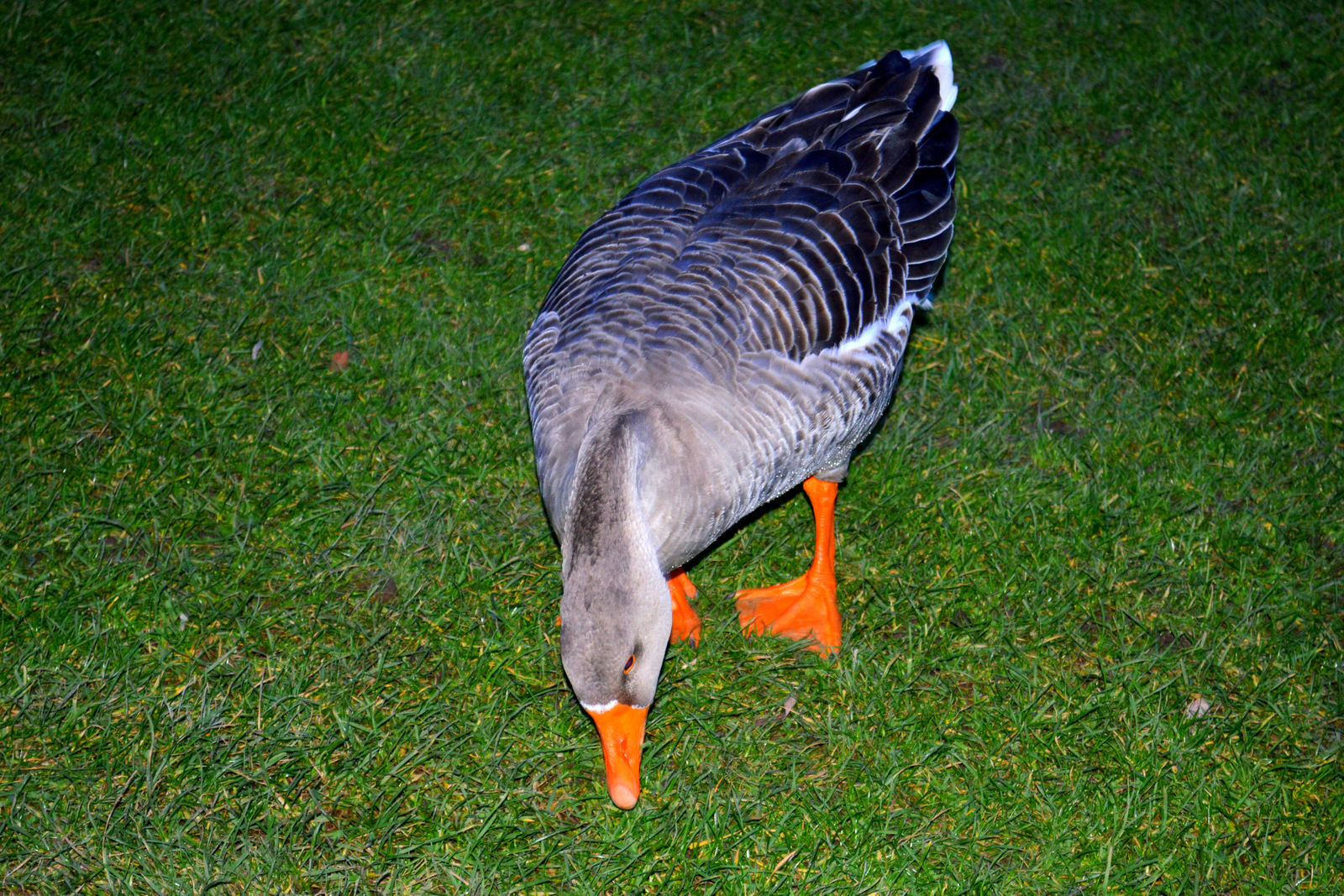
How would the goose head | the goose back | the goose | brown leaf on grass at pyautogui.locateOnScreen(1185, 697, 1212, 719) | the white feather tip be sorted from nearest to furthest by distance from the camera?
the goose head < the goose < the goose back < brown leaf on grass at pyautogui.locateOnScreen(1185, 697, 1212, 719) < the white feather tip

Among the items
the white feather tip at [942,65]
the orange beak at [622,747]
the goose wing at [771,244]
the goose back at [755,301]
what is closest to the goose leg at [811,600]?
the goose back at [755,301]

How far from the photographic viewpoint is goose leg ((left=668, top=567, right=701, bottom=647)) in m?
4.12

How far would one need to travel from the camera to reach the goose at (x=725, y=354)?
2.95 m

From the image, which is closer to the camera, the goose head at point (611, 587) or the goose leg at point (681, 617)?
the goose head at point (611, 587)

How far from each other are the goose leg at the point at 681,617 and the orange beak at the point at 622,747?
2.98 feet

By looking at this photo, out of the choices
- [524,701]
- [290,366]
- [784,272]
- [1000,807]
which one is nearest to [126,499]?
[290,366]

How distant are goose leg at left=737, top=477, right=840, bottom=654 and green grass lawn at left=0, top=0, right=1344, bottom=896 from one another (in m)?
0.10

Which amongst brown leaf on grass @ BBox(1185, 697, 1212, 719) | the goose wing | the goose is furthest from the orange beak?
brown leaf on grass @ BBox(1185, 697, 1212, 719)

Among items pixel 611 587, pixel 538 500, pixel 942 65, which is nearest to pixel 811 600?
pixel 538 500

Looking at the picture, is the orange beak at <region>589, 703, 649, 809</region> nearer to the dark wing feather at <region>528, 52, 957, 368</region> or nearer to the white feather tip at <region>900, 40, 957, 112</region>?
the dark wing feather at <region>528, 52, 957, 368</region>

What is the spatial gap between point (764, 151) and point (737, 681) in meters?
2.11

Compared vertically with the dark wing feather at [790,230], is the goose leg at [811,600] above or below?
below

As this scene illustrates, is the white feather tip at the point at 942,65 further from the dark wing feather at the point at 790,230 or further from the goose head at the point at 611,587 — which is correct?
the goose head at the point at 611,587

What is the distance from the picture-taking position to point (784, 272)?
3.62m
